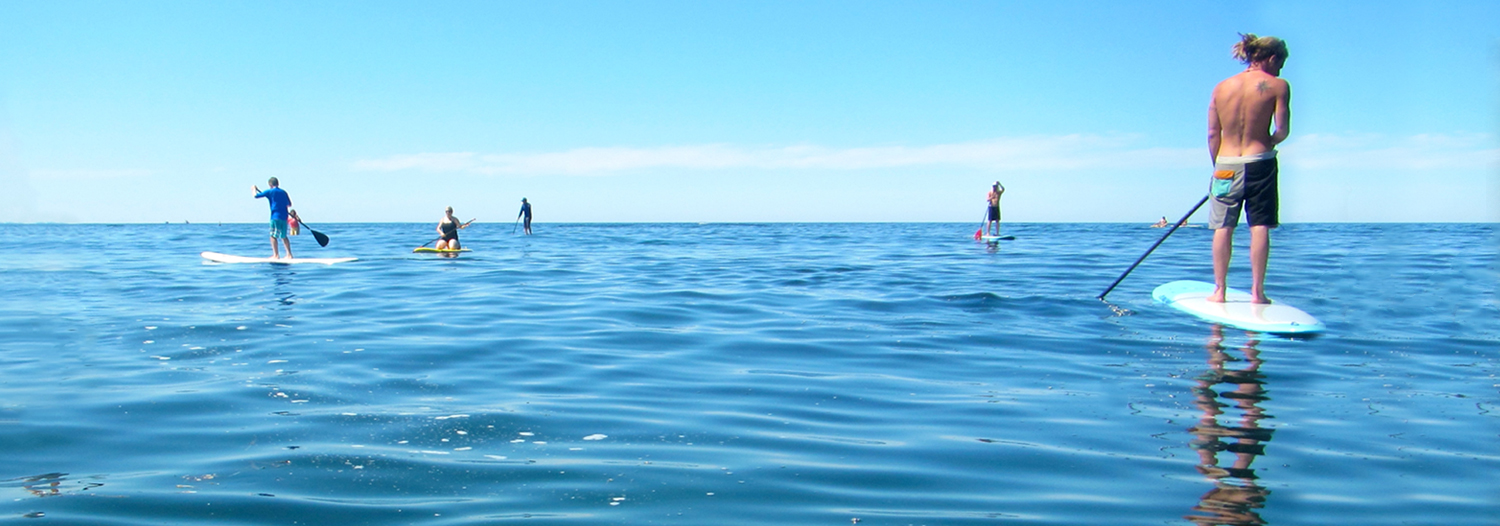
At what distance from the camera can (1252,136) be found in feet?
20.5

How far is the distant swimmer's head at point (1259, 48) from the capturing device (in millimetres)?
6188

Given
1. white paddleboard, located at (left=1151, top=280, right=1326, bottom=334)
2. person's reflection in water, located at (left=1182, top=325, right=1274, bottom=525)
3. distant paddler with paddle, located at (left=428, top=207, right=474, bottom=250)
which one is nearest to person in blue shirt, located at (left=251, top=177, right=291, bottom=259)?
distant paddler with paddle, located at (left=428, top=207, right=474, bottom=250)

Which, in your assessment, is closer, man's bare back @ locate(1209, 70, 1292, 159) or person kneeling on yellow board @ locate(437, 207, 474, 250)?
man's bare back @ locate(1209, 70, 1292, 159)

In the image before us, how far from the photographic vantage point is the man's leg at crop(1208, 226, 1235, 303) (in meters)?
6.62

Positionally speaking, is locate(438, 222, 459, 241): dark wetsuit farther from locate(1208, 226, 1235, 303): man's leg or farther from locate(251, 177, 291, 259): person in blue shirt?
locate(1208, 226, 1235, 303): man's leg

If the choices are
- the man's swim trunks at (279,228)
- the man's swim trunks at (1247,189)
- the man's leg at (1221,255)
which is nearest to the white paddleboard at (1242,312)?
the man's leg at (1221,255)

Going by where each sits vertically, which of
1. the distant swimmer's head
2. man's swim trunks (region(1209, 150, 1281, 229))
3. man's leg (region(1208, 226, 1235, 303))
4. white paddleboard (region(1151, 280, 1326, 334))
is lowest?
white paddleboard (region(1151, 280, 1326, 334))

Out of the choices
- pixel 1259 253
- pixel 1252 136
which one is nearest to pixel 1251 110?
pixel 1252 136

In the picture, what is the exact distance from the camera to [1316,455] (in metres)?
3.08

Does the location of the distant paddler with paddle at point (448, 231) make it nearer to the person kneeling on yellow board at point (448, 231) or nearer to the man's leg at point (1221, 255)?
the person kneeling on yellow board at point (448, 231)

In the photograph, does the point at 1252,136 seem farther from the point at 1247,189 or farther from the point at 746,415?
the point at 746,415

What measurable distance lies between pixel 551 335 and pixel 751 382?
2.24 meters

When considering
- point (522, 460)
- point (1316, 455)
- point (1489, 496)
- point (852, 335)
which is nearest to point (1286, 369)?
point (1316, 455)

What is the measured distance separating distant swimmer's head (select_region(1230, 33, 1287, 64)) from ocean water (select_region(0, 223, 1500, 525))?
1.97m
